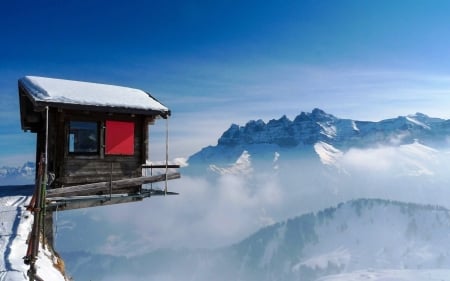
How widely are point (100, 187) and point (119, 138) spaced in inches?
122

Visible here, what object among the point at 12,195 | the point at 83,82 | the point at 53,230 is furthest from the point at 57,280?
the point at 83,82

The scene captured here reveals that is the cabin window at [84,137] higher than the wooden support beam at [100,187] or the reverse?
higher

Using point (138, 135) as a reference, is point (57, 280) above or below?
below

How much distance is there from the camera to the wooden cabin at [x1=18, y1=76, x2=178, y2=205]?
19797mm

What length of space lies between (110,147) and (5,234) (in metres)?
8.60

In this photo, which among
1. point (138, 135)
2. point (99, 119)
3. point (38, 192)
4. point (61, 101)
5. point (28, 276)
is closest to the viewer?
point (28, 276)

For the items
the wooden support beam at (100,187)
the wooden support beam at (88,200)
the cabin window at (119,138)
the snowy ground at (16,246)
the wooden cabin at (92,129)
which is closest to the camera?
the snowy ground at (16,246)

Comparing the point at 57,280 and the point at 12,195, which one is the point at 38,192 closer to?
the point at 57,280

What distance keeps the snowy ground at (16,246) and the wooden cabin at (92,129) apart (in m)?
3.17

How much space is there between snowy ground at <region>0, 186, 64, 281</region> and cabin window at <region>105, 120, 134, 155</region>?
494 cm

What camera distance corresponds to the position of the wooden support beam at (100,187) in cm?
1781

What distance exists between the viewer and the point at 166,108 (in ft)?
72.8

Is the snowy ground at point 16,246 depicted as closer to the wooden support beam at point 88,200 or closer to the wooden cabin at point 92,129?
the wooden support beam at point 88,200

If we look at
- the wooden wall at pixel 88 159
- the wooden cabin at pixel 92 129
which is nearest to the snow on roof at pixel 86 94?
the wooden cabin at pixel 92 129
